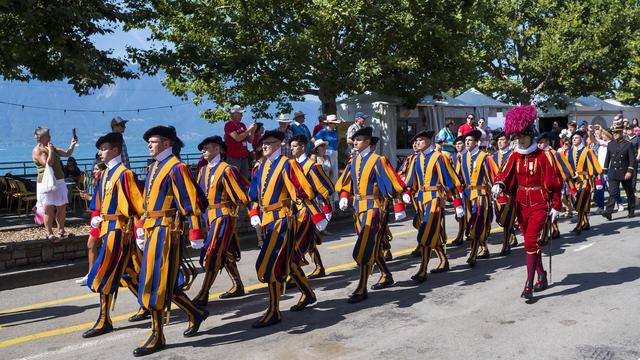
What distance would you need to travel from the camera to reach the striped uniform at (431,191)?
8.47m

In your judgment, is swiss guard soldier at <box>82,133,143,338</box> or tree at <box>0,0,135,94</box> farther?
tree at <box>0,0,135,94</box>

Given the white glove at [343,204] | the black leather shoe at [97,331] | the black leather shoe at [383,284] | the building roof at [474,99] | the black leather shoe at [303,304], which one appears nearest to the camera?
the black leather shoe at [97,331]

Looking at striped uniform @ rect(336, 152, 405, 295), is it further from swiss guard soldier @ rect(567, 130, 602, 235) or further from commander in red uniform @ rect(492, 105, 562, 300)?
swiss guard soldier @ rect(567, 130, 602, 235)

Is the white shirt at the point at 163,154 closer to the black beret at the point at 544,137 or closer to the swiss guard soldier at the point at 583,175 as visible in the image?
the black beret at the point at 544,137

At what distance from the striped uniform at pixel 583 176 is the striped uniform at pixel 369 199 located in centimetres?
590

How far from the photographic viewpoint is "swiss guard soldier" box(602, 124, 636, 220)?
13836mm

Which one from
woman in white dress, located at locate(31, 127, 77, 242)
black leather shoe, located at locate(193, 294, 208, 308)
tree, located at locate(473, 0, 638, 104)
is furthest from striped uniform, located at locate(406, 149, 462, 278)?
tree, located at locate(473, 0, 638, 104)

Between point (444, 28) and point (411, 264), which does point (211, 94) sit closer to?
point (444, 28)

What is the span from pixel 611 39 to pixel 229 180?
3081 cm

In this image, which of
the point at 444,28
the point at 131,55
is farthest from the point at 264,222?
the point at 444,28

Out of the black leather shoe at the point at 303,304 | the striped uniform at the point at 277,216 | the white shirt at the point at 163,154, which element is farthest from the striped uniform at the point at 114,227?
the black leather shoe at the point at 303,304

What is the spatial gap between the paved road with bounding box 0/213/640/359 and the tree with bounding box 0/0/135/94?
5087mm

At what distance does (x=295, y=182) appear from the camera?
7023mm

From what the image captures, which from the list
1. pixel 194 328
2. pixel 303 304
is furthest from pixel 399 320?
pixel 194 328
